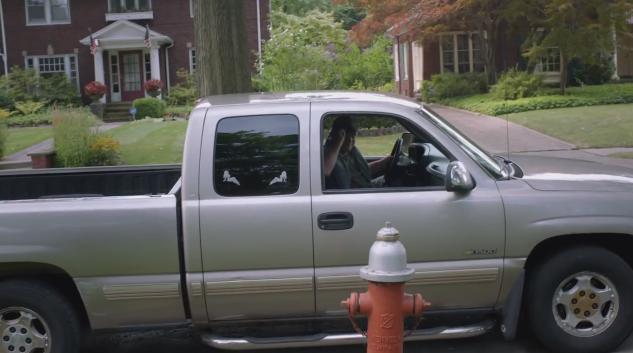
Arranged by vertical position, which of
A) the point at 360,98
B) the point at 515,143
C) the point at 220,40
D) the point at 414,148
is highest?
the point at 220,40

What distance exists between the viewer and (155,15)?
33.1 metres

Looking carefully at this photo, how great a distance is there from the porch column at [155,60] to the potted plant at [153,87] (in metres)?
0.51

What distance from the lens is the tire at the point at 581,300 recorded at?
15.8ft

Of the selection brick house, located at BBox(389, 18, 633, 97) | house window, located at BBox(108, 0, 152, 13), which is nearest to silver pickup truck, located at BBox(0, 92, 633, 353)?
brick house, located at BBox(389, 18, 633, 97)

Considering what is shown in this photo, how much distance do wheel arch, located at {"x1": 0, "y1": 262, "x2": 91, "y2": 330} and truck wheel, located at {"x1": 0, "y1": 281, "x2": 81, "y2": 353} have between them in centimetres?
7

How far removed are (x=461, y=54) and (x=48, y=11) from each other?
18328 mm

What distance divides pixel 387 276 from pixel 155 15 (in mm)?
31482

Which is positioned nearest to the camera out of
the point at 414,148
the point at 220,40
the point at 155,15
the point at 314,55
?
the point at 414,148

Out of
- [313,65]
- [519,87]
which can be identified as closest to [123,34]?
[313,65]

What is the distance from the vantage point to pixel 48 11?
109 ft

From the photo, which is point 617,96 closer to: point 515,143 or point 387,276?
point 515,143

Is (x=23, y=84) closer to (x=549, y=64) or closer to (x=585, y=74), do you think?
(x=549, y=64)

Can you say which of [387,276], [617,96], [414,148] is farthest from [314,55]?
[387,276]

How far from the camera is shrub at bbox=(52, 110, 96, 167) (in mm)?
14711
